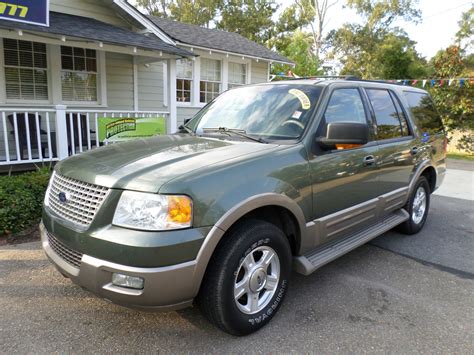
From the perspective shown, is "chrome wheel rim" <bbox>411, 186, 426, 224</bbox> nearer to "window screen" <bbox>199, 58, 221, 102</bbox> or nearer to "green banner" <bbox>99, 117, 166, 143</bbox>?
"green banner" <bbox>99, 117, 166, 143</bbox>

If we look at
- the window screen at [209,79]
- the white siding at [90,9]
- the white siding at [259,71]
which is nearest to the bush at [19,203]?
the white siding at [90,9]

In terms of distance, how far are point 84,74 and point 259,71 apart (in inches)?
259

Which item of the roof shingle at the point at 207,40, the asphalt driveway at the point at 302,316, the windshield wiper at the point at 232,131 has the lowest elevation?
the asphalt driveway at the point at 302,316

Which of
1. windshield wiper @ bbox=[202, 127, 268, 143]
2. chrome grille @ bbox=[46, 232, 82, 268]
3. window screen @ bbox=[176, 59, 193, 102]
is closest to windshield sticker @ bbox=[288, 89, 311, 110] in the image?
windshield wiper @ bbox=[202, 127, 268, 143]

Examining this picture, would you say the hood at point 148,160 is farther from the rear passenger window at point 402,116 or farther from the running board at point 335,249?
the rear passenger window at point 402,116

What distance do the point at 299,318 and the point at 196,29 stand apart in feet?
40.2

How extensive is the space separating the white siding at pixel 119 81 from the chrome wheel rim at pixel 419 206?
25.3 feet

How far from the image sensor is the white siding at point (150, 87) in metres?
10.4

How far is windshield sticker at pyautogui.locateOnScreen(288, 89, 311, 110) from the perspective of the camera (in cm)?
335

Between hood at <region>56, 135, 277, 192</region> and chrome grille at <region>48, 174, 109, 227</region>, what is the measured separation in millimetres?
48

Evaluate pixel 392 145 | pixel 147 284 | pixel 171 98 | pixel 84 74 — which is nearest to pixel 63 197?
pixel 147 284

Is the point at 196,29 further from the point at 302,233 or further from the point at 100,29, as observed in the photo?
the point at 302,233

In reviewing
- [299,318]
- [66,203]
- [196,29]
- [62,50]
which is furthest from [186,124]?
[196,29]

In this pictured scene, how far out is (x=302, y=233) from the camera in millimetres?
3041
